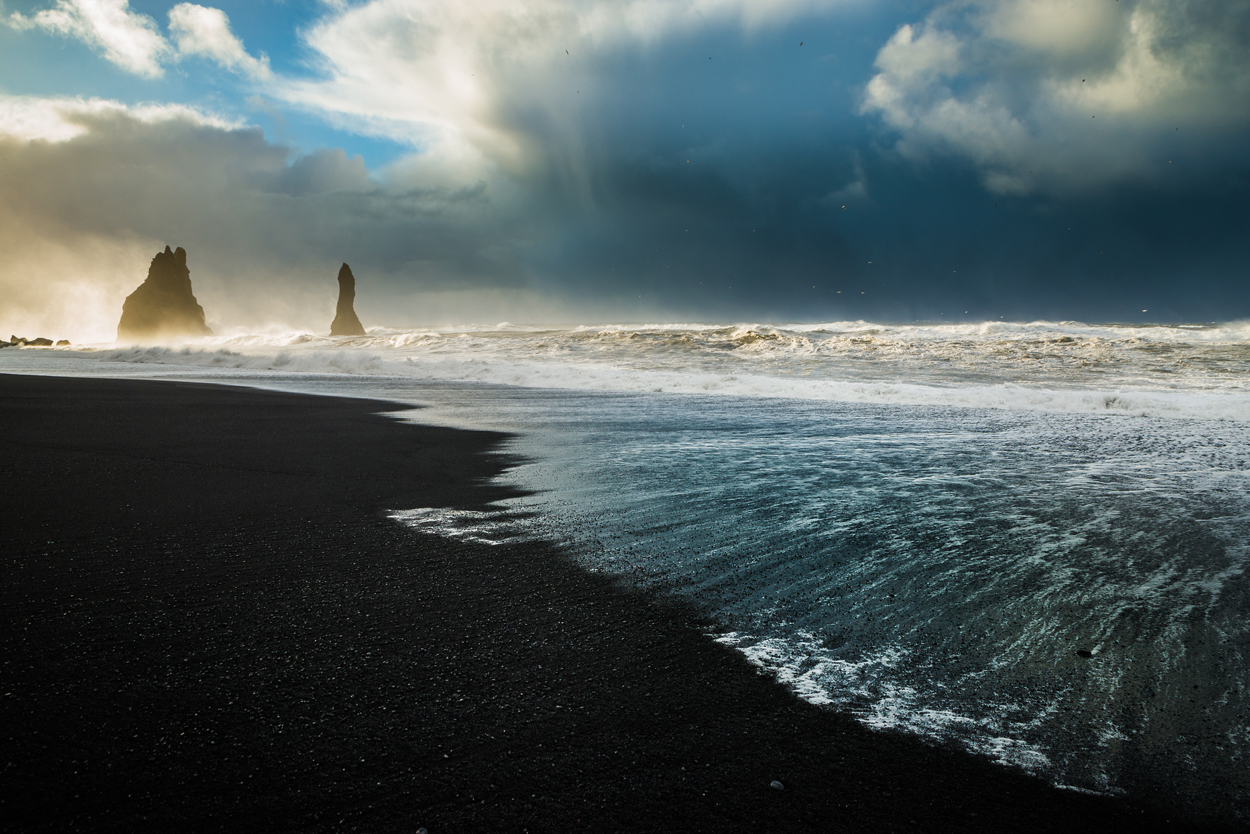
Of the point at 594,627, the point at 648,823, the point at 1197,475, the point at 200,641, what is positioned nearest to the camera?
the point at 648,823

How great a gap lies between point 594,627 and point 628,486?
2.57 metres

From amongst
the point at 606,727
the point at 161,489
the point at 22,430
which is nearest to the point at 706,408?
the point at 161,489

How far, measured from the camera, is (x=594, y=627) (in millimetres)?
2475

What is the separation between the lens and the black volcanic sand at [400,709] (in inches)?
57.8

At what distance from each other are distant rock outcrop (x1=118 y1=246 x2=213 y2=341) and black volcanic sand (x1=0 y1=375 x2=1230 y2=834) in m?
129

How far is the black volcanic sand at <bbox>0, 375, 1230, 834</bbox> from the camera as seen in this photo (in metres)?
1.47

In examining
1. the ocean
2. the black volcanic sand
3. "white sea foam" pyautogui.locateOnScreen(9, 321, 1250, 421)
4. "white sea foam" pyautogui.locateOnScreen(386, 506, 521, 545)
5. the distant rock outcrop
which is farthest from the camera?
the distant rock outcrop

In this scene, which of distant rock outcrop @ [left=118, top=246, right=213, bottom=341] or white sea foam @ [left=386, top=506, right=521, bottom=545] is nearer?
white sea foam @ [left=386, top=506, right=521, bottom=545]

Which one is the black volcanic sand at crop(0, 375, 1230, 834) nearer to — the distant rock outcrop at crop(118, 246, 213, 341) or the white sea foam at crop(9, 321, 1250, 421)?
the white sea foam at crop(9, 321, 1250, 421)

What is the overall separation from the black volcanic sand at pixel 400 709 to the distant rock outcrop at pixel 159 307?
12898 centimetres

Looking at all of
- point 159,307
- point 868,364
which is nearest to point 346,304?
point 159,307

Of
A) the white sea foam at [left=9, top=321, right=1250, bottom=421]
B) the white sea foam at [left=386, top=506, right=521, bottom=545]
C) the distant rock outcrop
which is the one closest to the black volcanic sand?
the white sea foam at [left=386, top=506, right=521, bottom=545]

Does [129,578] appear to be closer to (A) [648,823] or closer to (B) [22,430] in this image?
(A) [648,823]

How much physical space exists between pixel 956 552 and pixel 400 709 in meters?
2.89
